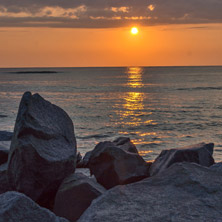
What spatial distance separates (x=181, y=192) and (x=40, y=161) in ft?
10.5

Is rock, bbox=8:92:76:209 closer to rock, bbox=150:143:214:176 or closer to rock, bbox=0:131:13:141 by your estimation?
rock, bbox=150:143:214:176

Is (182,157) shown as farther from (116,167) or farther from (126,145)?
(126,145)

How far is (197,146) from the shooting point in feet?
29.9

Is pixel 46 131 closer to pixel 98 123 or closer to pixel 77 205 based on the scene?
pixel 77 205

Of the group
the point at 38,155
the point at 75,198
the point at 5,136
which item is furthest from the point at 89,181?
the point at 5,136

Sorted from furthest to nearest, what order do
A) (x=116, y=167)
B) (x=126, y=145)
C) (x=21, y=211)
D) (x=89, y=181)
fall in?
1. (x=126, y=145)
2. (x=116, y=167)
3. (x=89, y=181)
4. (x=21, y=211)

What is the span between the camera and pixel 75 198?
6980 millimetres

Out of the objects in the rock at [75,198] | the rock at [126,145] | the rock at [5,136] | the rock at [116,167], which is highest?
the rock at [5,136]

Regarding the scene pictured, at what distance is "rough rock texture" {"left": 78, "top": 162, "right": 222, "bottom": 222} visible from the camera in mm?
4812

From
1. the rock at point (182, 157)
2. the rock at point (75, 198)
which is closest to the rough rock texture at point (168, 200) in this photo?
the rock at point (75, 198)

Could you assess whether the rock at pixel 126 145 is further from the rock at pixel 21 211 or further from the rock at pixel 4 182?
the rock at pixel 21 211

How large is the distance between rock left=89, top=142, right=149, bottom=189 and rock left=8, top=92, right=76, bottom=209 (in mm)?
932

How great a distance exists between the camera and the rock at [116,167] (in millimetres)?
8375

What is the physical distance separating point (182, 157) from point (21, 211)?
459cm
